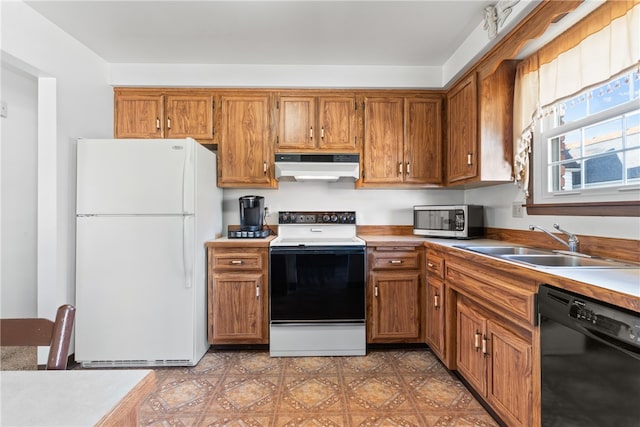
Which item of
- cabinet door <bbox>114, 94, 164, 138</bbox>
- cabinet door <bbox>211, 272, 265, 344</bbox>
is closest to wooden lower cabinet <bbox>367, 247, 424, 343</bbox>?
cabinet door <bbox>211, 272, 265, 344</bbox>

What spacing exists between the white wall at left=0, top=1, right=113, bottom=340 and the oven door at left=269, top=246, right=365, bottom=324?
5.03ft

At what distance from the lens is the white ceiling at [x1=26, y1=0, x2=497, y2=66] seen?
1.97 meters

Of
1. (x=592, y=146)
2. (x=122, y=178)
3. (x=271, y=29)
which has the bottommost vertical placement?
(x=122, y=178)

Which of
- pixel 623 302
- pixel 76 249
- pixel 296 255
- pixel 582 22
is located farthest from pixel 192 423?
pixel 582 22

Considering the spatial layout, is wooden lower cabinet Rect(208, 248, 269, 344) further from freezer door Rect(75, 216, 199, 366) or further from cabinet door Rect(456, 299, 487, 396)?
cabinet door Rect(456, 299, 487, 396)

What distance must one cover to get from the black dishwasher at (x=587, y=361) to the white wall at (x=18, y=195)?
12.9 feet

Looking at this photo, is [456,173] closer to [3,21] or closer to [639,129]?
[639,129]

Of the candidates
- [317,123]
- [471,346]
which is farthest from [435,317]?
[317,123]

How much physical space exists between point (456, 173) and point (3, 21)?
331 cm

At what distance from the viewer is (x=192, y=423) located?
66.4 inches

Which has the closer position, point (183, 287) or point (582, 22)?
point (582, 22)

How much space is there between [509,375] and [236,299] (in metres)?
1.91

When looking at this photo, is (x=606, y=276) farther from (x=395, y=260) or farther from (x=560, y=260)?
(x=395, y=260)

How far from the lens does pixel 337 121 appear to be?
2824 millimetres
